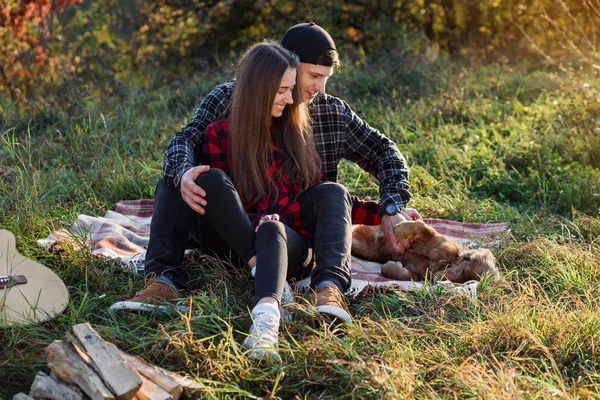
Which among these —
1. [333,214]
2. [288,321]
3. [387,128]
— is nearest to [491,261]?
[333,214]

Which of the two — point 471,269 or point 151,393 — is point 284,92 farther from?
point 151,393

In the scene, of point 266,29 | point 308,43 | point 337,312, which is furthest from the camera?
point 266,29

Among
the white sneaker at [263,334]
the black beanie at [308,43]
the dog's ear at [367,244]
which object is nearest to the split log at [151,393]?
the white sneaker at [263,334]

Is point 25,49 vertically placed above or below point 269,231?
below

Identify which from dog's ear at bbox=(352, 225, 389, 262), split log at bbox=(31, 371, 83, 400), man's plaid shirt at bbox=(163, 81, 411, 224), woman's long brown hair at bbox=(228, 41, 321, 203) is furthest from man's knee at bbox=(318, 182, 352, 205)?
split log at bbox=(31, 371, 83, 400)

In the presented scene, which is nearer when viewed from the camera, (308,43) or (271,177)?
(271,177)

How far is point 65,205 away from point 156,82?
375 centimetres

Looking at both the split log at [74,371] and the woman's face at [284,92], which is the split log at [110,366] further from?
the woman's face at [284,92]

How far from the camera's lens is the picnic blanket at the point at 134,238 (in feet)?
12.4

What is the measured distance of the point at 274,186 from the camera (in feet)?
12.2

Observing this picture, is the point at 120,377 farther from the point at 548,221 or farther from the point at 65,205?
the point at 548,221

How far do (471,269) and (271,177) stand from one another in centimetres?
108

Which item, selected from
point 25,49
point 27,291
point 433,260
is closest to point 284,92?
point 433,260

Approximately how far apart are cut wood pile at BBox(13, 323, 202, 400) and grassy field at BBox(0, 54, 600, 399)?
14 cm
